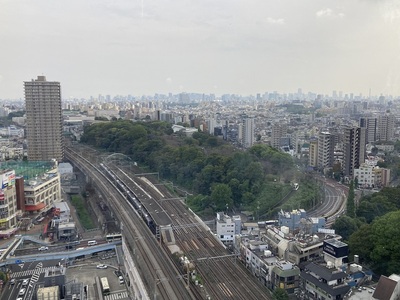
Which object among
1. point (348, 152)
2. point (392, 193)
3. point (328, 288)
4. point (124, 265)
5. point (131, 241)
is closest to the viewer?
point (328, 288)

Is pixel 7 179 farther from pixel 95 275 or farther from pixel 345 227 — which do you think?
pixel 345 227

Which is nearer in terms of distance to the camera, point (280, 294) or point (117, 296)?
point (280, 294)

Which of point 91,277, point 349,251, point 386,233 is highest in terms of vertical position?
point 386,233

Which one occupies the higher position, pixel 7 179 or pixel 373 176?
pixel 7 179

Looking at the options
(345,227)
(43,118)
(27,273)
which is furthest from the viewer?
(43,118)

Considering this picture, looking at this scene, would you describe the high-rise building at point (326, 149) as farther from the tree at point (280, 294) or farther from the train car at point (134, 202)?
the tree at point (280, 294)

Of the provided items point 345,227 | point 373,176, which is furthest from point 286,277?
point 373,176

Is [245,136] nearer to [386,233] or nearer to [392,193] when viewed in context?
[392,193]

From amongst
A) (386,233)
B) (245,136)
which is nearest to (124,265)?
(386,233)
